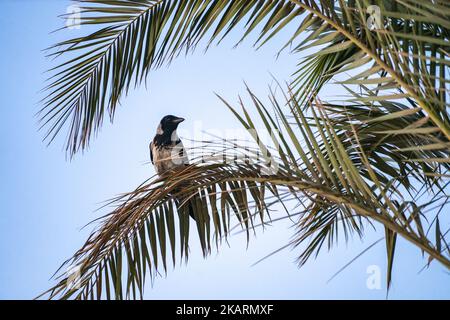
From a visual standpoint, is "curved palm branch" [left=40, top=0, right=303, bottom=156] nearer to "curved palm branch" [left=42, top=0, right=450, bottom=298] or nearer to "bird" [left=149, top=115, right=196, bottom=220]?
"curved palm branch" [left=42, top=0, right=450, bottom=298]

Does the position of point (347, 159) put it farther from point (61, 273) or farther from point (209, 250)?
point (61, 273)

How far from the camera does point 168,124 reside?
113 inches

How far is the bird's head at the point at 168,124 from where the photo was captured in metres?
2.86

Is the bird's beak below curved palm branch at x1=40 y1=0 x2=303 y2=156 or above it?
above

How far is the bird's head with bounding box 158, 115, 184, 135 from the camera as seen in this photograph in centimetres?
286

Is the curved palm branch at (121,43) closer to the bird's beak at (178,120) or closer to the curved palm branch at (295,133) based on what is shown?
the curved palm branch at (295,133)

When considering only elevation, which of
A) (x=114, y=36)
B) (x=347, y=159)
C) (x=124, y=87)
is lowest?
(x=347, y=159)

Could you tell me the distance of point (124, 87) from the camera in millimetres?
1547

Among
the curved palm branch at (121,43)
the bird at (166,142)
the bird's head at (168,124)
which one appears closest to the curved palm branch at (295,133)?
the curved palm branch at (121,43)

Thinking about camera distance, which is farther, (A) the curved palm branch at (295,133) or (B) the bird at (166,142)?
(B) the bird at (166,142)

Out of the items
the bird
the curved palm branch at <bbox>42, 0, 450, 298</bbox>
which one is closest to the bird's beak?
the bird

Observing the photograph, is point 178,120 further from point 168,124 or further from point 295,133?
point 295,133

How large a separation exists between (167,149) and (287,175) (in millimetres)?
1764
